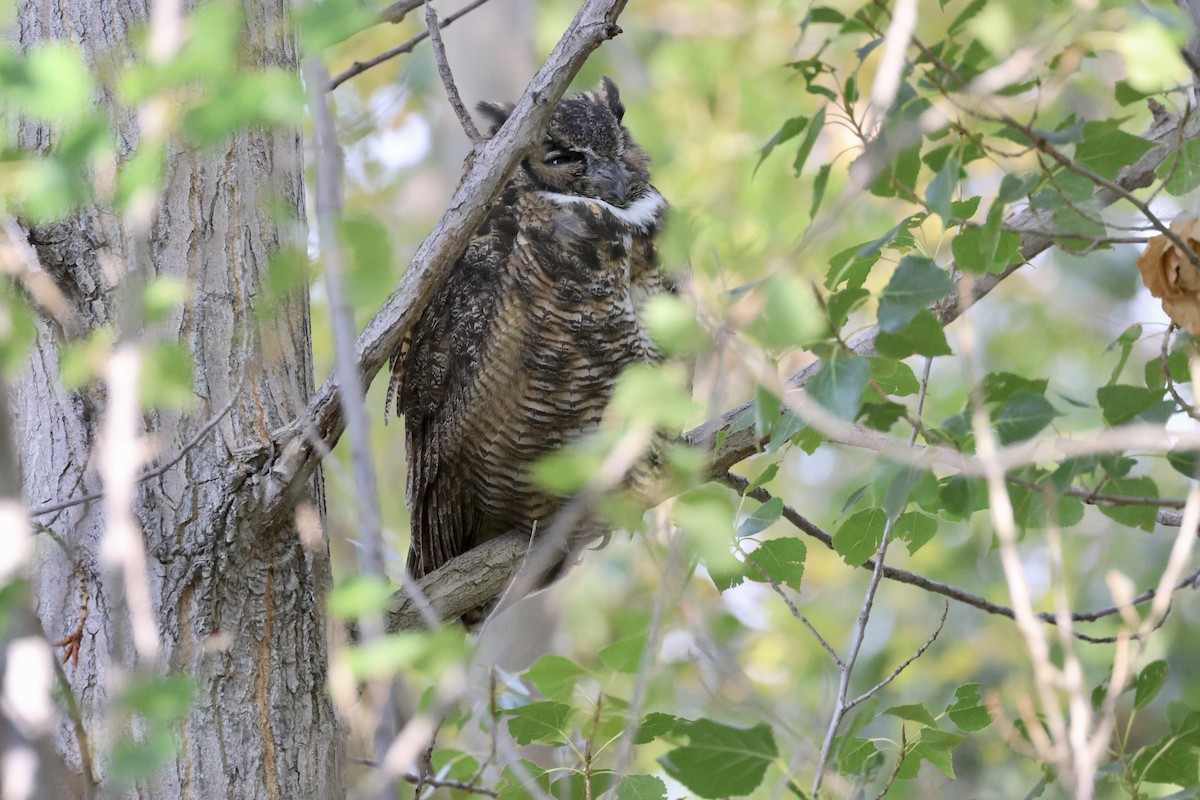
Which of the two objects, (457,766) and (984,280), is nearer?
(984,280)

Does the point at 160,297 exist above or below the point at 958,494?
above

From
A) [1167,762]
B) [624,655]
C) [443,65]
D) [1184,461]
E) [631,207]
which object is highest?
[443,65]

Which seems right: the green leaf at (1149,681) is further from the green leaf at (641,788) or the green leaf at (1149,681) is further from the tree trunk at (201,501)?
the tree trunk at (201,501)

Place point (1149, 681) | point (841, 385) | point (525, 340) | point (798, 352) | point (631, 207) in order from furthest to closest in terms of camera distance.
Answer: point (798, 352), point (631, 207), point (525, 340), point (1149, 681), point (841, 385)

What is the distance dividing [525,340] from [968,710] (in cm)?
129

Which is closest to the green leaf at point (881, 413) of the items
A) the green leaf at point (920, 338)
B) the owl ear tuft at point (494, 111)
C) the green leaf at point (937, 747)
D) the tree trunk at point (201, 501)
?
the green leaf at point (920, 338)

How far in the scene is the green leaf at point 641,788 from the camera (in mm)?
1688

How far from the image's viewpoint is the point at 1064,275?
782cm

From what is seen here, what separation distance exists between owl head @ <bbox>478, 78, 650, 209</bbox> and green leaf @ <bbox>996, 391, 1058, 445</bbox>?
65.5 inches

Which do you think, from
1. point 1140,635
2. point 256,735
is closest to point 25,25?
point 256,735

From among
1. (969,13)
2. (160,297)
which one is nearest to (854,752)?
(969,13)

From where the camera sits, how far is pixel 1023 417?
51.1 inches

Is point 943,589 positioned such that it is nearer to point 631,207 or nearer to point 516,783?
point 516,783

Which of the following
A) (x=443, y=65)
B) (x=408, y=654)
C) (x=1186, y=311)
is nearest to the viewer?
(x=408, y=654)
